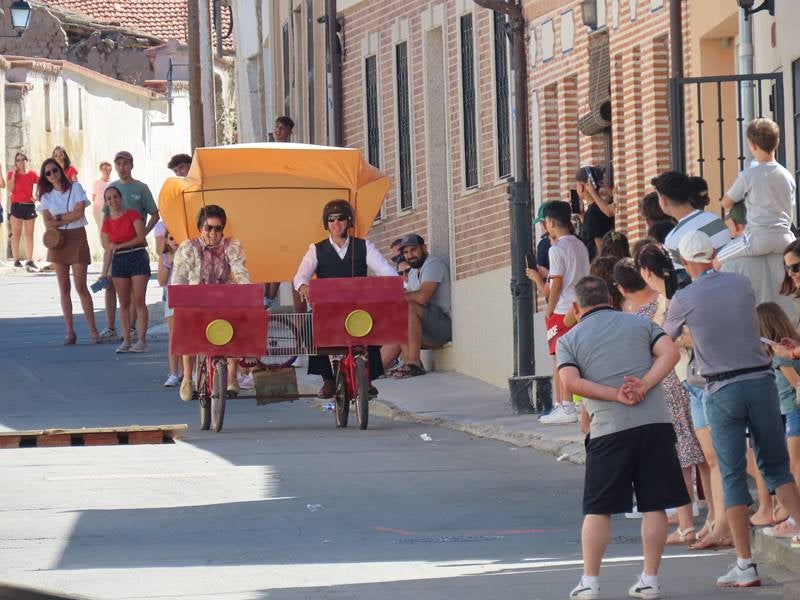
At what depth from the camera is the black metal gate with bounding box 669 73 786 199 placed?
15891 mm

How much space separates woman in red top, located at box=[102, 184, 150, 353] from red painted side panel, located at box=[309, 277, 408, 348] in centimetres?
690

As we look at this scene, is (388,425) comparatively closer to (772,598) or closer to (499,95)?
(499,95)

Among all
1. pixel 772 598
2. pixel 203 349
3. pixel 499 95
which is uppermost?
pixel 499 95

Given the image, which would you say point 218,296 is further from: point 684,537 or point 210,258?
point 684,537

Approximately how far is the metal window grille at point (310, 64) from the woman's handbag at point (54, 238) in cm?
673

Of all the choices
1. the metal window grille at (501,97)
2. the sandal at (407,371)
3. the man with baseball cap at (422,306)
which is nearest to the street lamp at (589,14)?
the metal window grille at (501,97)

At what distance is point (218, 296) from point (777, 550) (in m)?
7.90

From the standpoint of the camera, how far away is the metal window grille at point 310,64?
1282 inches

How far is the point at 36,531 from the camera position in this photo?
1317 cm

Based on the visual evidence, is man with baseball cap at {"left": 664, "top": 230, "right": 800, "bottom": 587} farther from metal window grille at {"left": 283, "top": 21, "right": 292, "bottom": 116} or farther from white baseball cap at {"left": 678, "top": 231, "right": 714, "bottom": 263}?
metal window grille at {"left": 283, "top": 21, "right": 292, "bottom": 116}

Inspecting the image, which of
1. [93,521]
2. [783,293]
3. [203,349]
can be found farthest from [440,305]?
[783,293]

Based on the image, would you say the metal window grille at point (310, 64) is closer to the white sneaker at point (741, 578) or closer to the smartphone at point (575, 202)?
the smartphone at point (575, 202)

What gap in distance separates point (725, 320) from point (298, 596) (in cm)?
233

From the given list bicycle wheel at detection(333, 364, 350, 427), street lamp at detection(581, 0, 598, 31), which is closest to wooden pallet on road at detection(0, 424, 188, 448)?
bicycle wheel at detection(333, 364, 350, 427)
